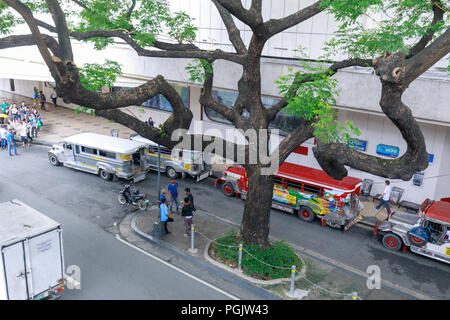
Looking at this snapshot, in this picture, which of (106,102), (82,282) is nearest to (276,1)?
(106,102)

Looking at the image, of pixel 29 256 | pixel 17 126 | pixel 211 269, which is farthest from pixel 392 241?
pixel 17 126

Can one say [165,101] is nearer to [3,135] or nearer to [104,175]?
[104,175]

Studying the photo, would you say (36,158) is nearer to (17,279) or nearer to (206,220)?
(206,220)

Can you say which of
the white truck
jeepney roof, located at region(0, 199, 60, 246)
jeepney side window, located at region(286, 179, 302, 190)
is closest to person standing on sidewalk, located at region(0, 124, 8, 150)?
jeepney roof, located at region(0, 199, 60, 246)

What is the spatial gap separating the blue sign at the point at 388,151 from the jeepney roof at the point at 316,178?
2354mm

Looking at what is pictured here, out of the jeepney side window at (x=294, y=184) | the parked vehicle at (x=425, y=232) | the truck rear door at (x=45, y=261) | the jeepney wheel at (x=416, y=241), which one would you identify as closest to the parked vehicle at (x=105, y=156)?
the jeepney side window at (x=294, y=184)

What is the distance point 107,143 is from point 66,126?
35.3 ft

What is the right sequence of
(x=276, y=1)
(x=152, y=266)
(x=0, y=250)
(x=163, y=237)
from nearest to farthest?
(x=0, y=250)
(x=152, y=266)
(x=163, y=237)
(x=276, y=1)

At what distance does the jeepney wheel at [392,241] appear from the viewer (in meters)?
13.6

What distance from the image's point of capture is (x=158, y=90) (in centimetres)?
1081

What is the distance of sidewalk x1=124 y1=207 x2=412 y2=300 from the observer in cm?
1098

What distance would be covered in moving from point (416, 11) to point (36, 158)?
19.6 meters

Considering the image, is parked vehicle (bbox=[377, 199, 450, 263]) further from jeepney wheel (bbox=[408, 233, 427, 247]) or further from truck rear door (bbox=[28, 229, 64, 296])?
truck rear door (bbox=[28, 229, 64, 296])

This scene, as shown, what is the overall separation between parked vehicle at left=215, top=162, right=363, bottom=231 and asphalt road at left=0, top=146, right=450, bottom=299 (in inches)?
17.5
